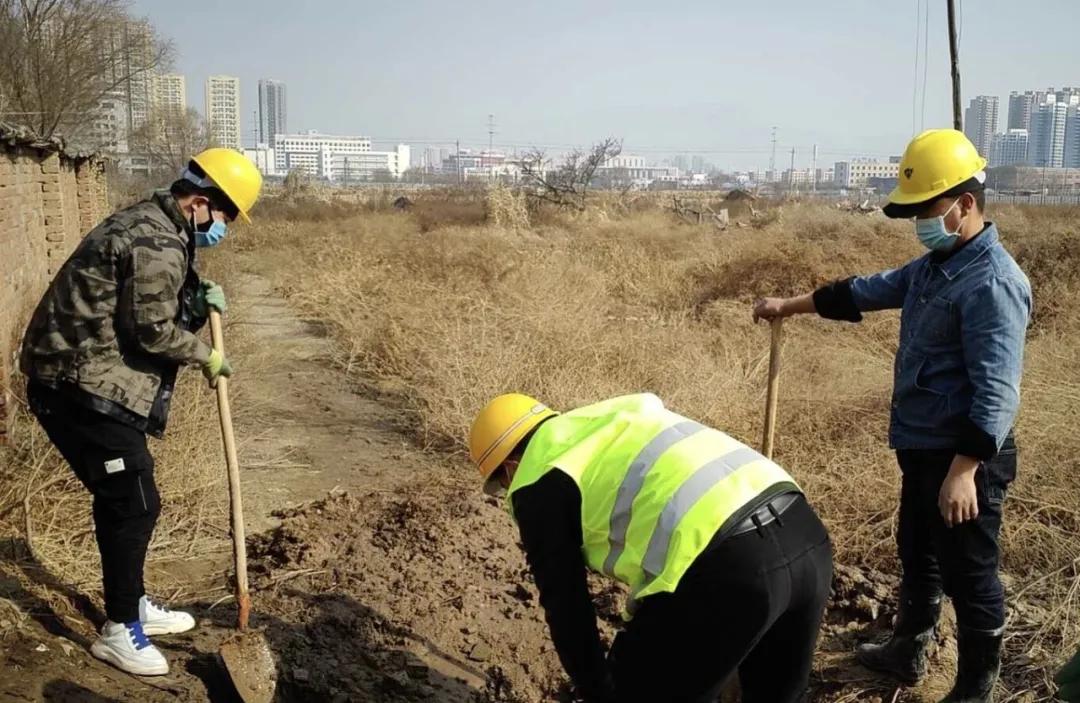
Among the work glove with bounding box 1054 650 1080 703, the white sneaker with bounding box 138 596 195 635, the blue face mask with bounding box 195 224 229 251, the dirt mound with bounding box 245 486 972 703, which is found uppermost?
the blue face mask with bounding box 195 224 229 251

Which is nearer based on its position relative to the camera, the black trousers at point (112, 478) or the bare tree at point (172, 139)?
the black trousers at point (112, 478)

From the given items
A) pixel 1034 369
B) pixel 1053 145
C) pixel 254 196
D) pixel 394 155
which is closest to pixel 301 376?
pixel 254 196

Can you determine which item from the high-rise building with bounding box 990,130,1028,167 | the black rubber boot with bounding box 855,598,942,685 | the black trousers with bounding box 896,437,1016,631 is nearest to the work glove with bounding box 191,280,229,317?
the black trousers with bounding box 896,437,1016,631

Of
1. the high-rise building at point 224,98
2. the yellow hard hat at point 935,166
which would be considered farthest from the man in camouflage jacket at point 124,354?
the high-rise building at point 224,98

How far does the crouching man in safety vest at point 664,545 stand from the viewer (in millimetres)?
1955

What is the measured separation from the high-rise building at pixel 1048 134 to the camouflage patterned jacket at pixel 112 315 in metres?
111

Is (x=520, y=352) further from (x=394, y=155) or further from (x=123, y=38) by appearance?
(x=394, y=155)

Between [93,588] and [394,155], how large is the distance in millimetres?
141456

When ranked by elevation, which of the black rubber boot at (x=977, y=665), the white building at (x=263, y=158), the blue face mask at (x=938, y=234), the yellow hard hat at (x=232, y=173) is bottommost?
the black rubber boot at (x=977, y=665)

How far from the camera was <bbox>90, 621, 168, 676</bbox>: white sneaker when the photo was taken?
10.1 feet

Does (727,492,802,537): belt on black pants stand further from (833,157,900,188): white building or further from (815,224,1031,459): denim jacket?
(833,157,900,188): white building

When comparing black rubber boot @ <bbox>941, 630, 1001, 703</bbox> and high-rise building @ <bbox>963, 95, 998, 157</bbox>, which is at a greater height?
high-rise building @ <bbox>963, 95, 998, 157</bbox>

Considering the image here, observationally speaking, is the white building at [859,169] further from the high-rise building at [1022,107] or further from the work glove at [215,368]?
the work glove at [215,368]

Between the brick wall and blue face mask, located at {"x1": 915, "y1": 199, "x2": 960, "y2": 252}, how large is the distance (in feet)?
14.9
